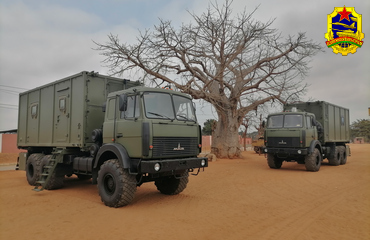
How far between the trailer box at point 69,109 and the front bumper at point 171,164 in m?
2.86

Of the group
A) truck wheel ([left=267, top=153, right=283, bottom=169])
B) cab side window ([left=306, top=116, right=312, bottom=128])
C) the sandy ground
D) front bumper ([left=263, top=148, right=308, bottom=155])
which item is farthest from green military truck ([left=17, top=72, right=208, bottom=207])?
cab side window ([left=306, top=116, right=312, bottom=128])

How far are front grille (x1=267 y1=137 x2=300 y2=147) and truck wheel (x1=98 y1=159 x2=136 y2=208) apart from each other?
9290 mm

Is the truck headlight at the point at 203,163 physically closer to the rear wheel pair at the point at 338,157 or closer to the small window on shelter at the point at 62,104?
the small window on shelter at the point at 62,104

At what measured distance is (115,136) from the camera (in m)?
7.18

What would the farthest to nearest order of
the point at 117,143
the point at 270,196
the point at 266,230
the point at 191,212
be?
the point at 270,196, the point at 117,143, the point at 191,212, the point at 266,230

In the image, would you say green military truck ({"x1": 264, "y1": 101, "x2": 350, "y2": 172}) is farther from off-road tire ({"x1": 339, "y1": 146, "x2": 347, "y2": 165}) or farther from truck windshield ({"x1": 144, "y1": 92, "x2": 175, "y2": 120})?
truck windshield ({"x1": 144, "y1": 92, "x2": 175, "y2": 120})

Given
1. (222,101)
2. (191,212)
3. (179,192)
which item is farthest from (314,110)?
(191,212)

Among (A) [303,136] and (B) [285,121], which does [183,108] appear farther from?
(B) [285,121]

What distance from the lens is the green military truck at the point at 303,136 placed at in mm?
13391

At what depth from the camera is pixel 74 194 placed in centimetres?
860

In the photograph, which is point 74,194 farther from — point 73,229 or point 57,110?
point 73,229

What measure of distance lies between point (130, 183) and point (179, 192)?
2.08m

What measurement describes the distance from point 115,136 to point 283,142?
949 cm

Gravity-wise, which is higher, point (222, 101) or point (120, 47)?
point (120, 47)
